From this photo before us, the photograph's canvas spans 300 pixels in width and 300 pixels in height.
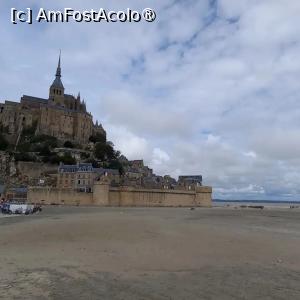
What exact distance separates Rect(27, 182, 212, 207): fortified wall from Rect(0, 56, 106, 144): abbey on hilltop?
2870cm

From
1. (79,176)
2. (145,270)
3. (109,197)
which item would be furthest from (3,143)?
(145,270)

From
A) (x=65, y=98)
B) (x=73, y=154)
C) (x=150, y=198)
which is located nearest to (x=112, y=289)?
(x=150, y=198)

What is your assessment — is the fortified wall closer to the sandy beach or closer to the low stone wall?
the low stone wall

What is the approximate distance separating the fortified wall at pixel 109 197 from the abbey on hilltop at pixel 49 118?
2870 cm

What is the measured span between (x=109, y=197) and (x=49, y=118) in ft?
117

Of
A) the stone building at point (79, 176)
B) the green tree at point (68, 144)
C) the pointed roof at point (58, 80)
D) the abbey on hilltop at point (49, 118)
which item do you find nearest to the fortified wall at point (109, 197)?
the stone building at point (79, 176)

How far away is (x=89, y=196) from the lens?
230ft

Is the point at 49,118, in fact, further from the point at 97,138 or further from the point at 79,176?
Result: the point at 79,176

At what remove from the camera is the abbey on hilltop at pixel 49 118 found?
97.6 m

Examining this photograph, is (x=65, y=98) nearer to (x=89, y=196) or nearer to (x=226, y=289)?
(x=89, y=196)

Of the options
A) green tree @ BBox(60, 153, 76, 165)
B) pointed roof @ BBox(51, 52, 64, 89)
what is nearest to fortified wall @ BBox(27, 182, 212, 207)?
green tree @ BBox(60, 153, 76, 165)

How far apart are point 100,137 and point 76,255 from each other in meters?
94.4

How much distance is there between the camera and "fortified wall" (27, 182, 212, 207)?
6900 centimetres

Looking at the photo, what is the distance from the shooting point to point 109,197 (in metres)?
71.7
